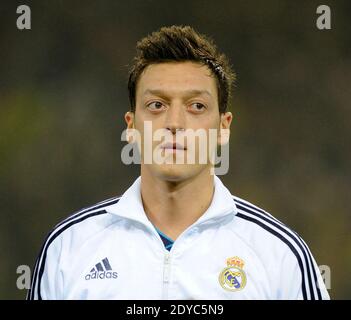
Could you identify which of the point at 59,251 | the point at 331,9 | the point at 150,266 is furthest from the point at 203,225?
the point at 331,9

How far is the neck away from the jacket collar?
0.03 m

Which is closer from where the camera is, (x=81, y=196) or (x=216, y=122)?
(x=216, y=122)

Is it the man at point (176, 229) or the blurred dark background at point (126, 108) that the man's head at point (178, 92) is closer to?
the man at point (176, 229)

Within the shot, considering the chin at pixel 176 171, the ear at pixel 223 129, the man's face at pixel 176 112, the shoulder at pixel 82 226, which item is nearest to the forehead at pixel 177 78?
the man's face at pixel 176 112

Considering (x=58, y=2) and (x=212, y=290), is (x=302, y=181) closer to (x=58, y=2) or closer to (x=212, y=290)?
(x=58, y=2)

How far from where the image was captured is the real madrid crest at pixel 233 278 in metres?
2.67

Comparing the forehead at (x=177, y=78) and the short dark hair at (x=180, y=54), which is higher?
the short dark hair at (x=180, y=54)

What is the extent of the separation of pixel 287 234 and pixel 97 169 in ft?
8.50

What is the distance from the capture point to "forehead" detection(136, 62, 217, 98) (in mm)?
2693

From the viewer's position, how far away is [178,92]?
2.68 metres

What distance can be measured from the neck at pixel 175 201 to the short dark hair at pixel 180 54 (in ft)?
0.91

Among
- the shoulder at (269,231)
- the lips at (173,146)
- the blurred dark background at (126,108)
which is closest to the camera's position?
the lips at (173,146)

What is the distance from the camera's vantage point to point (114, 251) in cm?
277

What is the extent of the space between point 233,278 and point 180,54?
80cm
